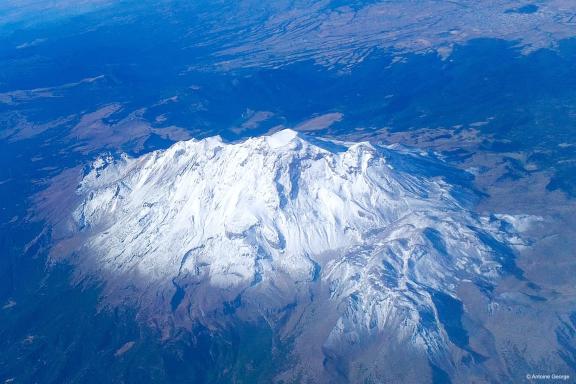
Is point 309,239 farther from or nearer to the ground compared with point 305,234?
nearer to the ground

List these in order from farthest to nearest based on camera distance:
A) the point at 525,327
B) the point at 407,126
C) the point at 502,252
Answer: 1. the point at 407,126
2. the point at 502,252
3. the point at 525,327

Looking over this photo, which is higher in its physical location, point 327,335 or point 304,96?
point 327,335

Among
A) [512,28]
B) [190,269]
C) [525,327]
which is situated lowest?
[512,28]

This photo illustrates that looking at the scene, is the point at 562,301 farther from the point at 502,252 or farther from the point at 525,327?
the point at 502,252

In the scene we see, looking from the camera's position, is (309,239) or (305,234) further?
(305,234)

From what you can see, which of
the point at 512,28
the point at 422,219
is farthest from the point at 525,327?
the point at 512,28

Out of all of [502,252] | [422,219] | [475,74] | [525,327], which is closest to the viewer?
[525,327]

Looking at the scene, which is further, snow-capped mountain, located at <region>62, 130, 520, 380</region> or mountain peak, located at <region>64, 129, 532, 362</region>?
mountain peak, located at <region>64, 129, 532, 362</region>

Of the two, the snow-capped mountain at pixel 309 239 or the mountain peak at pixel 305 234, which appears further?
the mountain peak at pixel 305 234
